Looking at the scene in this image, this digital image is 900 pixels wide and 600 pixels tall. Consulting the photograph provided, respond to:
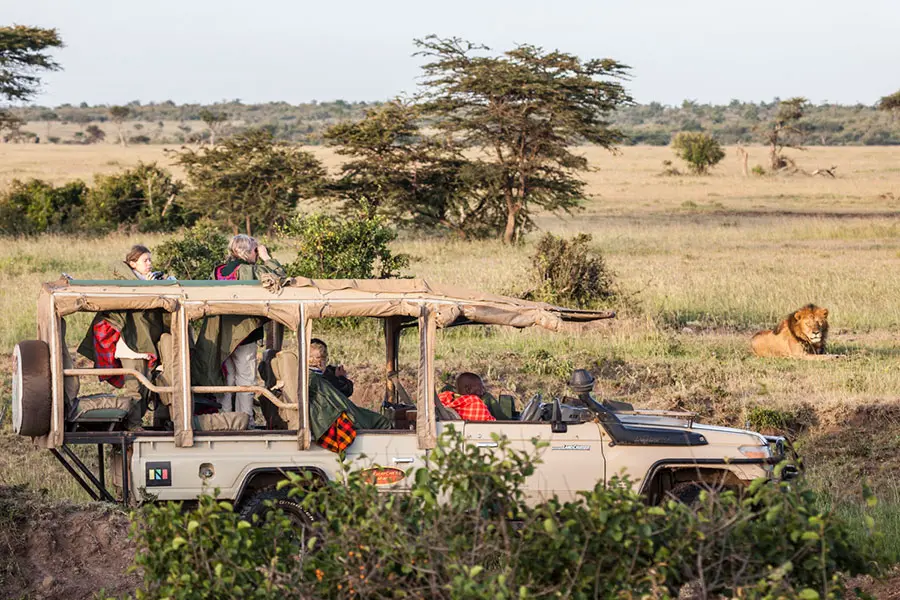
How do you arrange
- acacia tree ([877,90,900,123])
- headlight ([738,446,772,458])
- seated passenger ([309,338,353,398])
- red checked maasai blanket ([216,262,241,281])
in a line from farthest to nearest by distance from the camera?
acacia tree ([877,90,900,123]) < red checked maasai blanket ([216,262,241,281]) < seated passenger ([309,338,353,398]) < headlight ([738,446,772,458])

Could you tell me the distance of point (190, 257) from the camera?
16.8 m

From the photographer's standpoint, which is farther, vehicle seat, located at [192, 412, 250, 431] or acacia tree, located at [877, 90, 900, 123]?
acacia tree, located at [877, 90, 900, 123]

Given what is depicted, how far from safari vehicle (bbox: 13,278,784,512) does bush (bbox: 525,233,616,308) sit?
8.96 meters

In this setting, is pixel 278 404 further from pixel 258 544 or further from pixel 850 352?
pixel 850 352

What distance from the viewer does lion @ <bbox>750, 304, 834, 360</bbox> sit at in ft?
42.5

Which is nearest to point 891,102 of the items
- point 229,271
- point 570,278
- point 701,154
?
point 701,154

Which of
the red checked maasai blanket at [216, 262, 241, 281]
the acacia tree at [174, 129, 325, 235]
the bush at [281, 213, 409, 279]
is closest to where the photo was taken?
the red checked maasai blanket at [216, 262, 241, 281]

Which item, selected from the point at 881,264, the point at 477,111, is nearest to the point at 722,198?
the point at 477,111

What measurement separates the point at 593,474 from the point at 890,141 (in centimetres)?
9047

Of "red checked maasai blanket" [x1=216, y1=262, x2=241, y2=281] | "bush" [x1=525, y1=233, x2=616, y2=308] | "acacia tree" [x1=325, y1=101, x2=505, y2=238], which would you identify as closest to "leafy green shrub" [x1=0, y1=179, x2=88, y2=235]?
"acacia tree" [x1=325, y1=101, x2=505, y2=238]

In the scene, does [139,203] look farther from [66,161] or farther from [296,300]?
[66,161]

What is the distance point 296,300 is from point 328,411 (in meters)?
0.61

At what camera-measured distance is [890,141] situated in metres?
90.6

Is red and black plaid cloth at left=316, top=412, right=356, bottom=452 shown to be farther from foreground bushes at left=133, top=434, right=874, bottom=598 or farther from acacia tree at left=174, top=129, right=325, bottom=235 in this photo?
acacia tree at left=174, top=129, right=325, bottom=235
